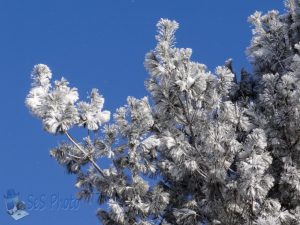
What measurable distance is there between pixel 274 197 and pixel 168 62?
9.97 ft

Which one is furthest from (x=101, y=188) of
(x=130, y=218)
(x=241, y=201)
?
(x=241, y=201)

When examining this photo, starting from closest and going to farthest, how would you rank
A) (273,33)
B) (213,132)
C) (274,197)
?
(213,132) → (274,197) → (273,33)

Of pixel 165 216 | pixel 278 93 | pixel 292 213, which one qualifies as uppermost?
pixel 278 93

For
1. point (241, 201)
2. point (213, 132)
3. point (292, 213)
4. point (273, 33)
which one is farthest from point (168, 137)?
point (273, 33)

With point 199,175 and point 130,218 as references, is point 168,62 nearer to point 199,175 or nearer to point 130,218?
point 199,175

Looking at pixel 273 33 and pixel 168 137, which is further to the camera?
pixel 273 33

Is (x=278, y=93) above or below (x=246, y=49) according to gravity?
below

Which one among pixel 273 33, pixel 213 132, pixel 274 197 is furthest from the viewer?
pixel 273 33

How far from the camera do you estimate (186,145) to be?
12.1 meters

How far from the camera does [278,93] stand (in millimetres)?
12672

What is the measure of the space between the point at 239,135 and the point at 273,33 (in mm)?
3036

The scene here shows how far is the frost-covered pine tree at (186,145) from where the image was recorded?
1196 centimetres

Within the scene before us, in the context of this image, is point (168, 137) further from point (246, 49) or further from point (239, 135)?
point (246, 49)

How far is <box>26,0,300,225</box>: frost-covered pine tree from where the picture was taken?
1196 centimetres
